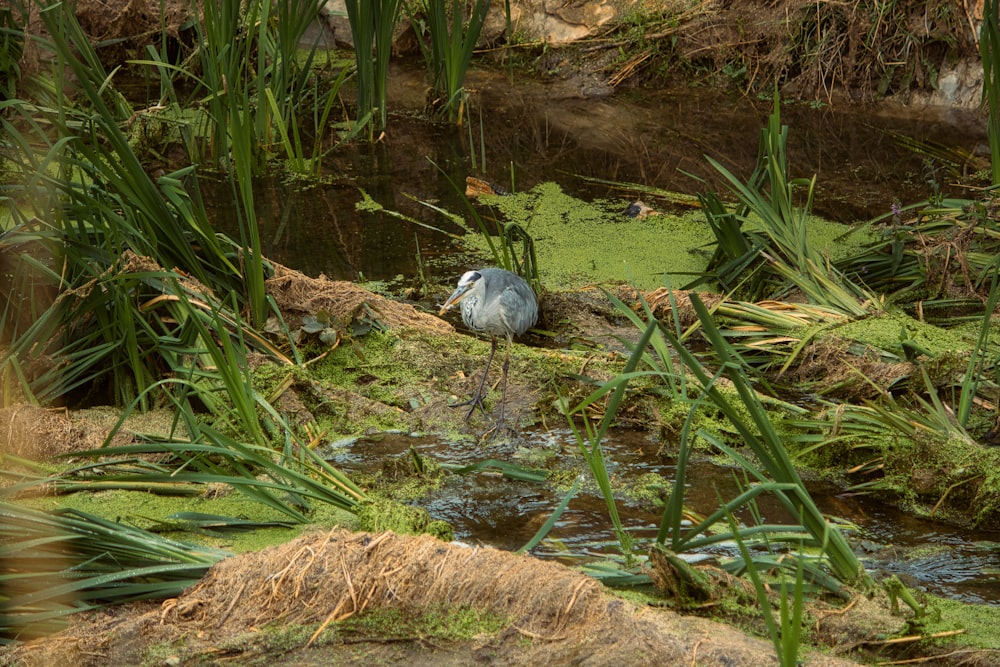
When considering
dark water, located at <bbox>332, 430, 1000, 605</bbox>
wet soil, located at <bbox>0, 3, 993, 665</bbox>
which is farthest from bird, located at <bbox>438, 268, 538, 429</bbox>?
wet soil, located at <bbox>0, 3, 993, 665</bbox>

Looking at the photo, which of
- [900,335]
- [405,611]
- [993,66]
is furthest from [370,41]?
[405,611]

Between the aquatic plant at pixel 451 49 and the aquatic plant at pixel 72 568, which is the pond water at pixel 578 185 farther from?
the aquatic plant at pixel 72 568

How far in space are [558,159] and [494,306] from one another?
302 centimetres

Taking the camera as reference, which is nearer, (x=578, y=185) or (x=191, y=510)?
(x=191, y=510)

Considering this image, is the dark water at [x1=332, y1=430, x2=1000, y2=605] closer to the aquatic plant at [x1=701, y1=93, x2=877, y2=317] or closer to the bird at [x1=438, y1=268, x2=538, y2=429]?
the bird at [x1=438, y1=268, x2=538, y2=429]

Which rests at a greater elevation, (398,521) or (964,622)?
(398,521)

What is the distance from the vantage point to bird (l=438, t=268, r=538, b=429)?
152 inches

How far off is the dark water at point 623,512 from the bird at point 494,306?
32cm

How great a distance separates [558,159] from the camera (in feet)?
21.9

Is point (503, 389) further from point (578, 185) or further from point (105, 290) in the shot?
point (578, 185)

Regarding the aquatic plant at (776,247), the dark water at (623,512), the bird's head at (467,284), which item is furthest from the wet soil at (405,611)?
the aquatic plant at (776,247)

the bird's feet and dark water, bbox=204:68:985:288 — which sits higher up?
dark water, bbox=204:68:985:288

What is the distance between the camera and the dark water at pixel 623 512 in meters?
2.88

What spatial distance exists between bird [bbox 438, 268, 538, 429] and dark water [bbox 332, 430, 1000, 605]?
32cm
